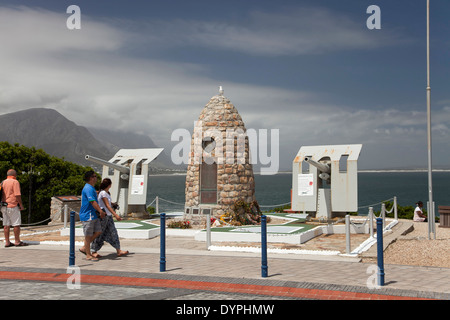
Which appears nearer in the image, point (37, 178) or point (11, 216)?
point (11, 216)

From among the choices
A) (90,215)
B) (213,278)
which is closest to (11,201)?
(90,215)

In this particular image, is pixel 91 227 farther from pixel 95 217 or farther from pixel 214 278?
pixel 214 278

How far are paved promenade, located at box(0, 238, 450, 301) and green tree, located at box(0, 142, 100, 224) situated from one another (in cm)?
1583

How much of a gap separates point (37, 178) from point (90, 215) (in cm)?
1764

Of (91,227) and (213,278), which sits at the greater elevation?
(91,227)

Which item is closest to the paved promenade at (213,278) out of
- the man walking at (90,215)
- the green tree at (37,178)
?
the man walking at (90,215)

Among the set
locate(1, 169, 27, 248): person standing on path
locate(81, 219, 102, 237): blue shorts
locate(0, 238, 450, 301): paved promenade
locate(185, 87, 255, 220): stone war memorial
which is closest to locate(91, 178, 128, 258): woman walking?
locate(81, 219, 102, 237): blue shorts

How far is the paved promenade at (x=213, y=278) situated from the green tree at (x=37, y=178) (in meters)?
15.8

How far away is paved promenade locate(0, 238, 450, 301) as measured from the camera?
6.67 meters

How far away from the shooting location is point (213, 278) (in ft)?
25.2

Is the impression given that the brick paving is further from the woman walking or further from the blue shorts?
the blue shorts
